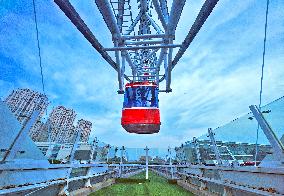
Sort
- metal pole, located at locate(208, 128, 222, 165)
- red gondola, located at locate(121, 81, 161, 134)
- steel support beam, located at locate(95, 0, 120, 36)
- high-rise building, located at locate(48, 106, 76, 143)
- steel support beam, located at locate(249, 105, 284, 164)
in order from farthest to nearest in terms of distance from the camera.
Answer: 1. high-rise building, located at locate(48, 106, 76, 143)
2. red gondola, located at locate(121, 81, 161, 134)
3. metal pole, located at locate(208, 128, 222, 165)
4. steel support beam, located at locate(95, 0, 120, 36)
5. steel support beam, located at locate(249, 105, 284, 164)

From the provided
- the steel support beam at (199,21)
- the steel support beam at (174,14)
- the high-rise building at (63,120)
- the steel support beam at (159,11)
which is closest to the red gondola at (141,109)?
the steel support beam at (199,21)

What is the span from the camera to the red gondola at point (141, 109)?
11773 millimetres

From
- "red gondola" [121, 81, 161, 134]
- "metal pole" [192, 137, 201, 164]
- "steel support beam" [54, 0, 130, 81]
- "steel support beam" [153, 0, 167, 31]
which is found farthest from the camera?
"red gondola" [121, 81, 161, 134]

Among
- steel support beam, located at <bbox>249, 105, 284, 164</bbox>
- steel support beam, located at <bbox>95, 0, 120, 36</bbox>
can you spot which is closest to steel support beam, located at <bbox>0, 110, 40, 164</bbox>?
steel support beam, located at <bbox>95, 0, 120, 36</bbox>

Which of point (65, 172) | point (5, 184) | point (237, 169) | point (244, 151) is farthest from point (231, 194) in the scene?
point (5, 184)

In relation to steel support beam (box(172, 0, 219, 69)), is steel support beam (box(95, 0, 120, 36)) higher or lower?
higher

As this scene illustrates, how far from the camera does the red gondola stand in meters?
11.8

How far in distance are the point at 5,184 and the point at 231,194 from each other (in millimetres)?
4123

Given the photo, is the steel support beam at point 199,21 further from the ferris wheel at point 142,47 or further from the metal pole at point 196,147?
the metal pole at point 196,147

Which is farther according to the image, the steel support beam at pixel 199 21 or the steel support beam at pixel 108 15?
the steel support beam at pixel 108 15

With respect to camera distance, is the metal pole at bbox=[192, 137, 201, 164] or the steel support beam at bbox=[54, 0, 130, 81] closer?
the steel support beam at bbox=[54, 0, 130, 81]

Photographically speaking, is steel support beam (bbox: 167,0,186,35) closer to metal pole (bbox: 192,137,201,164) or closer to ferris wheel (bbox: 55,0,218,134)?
ferris wheel (bbox: 55,0,218,134)

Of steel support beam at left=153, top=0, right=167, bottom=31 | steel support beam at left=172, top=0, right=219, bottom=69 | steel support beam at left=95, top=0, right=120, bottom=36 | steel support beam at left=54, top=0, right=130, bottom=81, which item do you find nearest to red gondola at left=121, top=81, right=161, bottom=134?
steel support beam at left=54, top=0, right=130, bottom=81

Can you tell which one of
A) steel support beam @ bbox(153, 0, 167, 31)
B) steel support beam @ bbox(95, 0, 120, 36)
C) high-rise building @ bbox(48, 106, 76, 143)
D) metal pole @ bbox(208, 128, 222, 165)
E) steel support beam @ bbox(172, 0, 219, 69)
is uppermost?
high-rise building @ bbox(48, 106, 76, 143)
